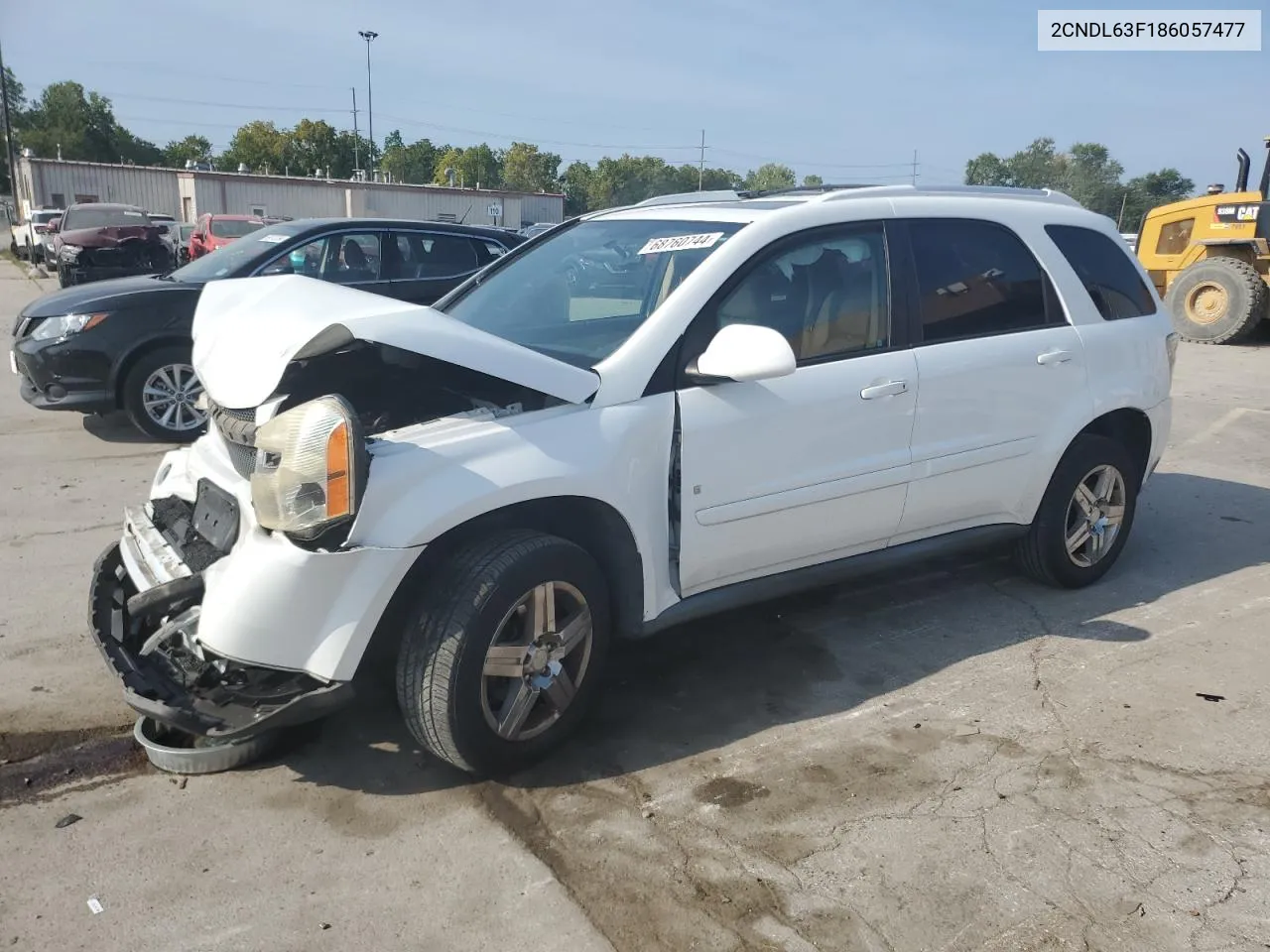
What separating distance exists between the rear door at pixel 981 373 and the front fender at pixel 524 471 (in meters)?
1.24

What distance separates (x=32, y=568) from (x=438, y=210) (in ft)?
174

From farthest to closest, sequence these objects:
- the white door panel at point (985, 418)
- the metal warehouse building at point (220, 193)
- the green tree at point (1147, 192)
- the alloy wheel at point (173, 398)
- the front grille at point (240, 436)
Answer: the metal warehouse building at point (220, 193)
the green tree at point (1147, 192)
the alloy wheel at point (173, 398)
the white door panel at point (985, 418)
the front grille at point (240, 436)

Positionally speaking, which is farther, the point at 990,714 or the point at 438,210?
the point at 438,210

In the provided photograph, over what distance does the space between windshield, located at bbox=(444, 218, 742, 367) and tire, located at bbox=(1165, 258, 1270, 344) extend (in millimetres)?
14231

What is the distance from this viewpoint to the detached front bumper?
2.79m

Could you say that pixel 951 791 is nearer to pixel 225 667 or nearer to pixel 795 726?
pixel 795 726

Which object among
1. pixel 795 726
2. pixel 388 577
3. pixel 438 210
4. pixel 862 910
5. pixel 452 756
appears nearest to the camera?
pixel 862 910

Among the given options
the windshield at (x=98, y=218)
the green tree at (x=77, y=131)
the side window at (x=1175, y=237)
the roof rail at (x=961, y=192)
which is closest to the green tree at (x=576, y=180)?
the green tree at (x=77, y=131)

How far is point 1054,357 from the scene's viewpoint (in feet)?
14.4

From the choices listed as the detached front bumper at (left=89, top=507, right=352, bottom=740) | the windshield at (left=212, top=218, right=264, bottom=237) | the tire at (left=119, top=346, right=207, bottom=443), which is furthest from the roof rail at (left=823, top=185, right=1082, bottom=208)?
the windshield at (left=212, top=218, right=264, bottom=237)

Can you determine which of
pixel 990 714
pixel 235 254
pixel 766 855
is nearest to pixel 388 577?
pixel 766 855

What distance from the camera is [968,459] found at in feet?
13.6

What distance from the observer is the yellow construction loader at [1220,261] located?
15133 millimetres

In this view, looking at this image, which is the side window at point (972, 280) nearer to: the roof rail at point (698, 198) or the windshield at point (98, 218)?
the roof rail at point (698, 198)
